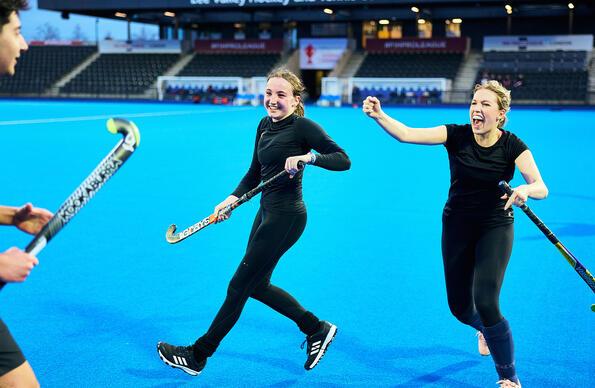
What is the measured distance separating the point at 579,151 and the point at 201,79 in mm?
31924

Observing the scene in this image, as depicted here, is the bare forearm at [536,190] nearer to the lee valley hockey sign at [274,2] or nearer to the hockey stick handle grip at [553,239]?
the hockey stick handle grip at [553,239]

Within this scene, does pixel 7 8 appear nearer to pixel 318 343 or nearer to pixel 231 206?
pixel 231 206

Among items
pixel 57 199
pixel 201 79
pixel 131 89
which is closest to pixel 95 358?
pixel 57 199

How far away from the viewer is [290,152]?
15.2 ft

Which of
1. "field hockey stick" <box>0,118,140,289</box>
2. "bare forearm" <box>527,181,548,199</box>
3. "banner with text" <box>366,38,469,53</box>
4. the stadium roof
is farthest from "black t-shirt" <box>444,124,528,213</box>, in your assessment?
"banner with text" <box>366,38,469,53</box>

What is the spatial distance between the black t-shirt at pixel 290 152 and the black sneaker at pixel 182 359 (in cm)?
112

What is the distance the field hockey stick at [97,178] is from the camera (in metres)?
2.74

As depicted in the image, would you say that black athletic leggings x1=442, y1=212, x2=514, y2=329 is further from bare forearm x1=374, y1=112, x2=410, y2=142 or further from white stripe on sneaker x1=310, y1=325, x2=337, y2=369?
white stripe on sneaker x1=310, y1=325, x2=337, y2=369

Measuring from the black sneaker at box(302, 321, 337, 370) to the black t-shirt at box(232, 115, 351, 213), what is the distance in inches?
35.5

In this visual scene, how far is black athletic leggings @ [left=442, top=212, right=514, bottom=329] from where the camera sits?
4125mm

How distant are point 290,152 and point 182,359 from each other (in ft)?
5.16

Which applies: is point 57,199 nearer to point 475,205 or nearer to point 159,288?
point 159,288

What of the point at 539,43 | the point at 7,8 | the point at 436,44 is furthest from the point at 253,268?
the point at 436,44

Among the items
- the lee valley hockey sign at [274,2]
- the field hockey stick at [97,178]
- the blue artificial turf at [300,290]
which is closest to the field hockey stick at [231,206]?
the blue artificial turf at [300,290]
